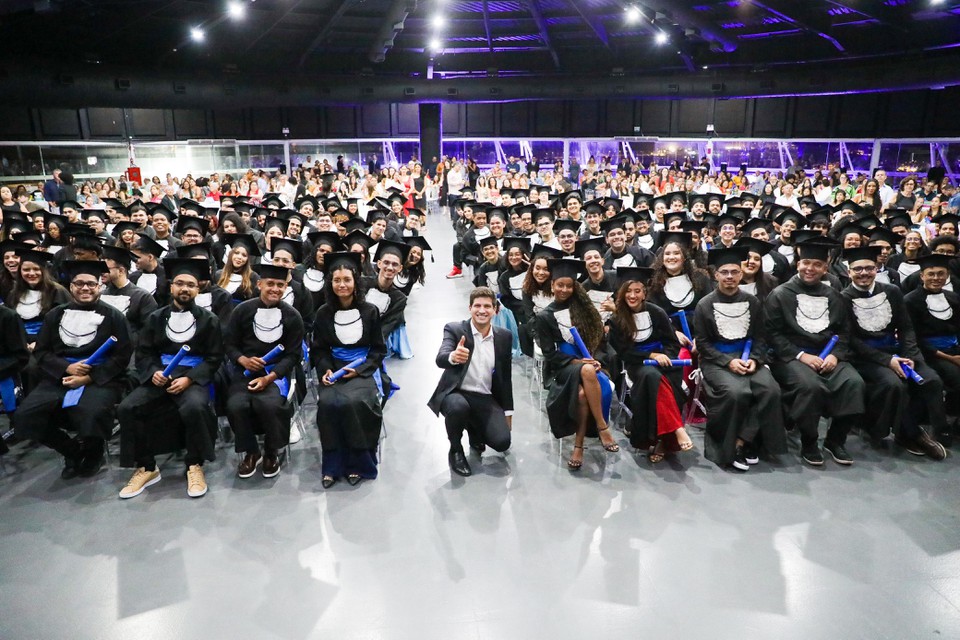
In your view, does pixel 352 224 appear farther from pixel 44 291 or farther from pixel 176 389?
pixel 176 389

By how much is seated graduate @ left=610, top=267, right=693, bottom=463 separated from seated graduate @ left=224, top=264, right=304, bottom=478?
102 inches

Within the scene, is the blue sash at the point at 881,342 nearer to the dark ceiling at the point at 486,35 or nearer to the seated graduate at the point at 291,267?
the seated graduate at the point at 291,267

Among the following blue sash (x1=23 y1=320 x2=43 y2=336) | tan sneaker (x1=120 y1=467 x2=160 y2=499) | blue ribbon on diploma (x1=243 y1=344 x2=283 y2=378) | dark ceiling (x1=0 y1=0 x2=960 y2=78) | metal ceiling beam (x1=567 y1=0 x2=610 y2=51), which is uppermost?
metal ceiling beam (x1=567 y1=0 x2=610 y2=51)

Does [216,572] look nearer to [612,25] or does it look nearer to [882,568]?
[882,568]

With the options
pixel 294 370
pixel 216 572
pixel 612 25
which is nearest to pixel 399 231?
pixel 294 370

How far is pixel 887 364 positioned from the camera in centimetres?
518

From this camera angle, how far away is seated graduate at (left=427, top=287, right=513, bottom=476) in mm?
4898

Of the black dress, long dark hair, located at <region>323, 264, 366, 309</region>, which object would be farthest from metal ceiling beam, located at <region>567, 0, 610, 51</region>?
the black dress

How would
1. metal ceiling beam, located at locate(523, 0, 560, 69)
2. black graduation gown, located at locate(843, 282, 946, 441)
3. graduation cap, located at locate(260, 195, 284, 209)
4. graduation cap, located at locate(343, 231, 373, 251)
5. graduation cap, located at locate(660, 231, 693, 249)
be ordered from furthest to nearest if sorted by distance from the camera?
metal ceiling beam, located at locate(523, 0, 560, 69) < graduation cap, located at locate(260, 195, 284, 209) < graduation cap, located at locate(343, 231, 373, 251) < graduation cap, located at locate(660, 231, 693, 249) < black graduation gown, located at locate(843, 282, 946, 441)

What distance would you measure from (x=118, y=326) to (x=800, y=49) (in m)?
19.4

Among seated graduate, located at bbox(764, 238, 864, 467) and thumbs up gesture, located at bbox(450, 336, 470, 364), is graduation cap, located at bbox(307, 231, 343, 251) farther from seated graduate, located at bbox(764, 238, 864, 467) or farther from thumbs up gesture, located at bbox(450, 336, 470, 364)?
seated graduate, located at bbox(764, 238, 864, 467)

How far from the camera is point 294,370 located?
5488 millimetres

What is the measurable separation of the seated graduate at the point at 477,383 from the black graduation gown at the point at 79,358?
242 cm

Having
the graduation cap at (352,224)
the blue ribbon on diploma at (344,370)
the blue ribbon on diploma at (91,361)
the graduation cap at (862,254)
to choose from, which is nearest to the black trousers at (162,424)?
the blue ribbon on diploma at (91,361)
